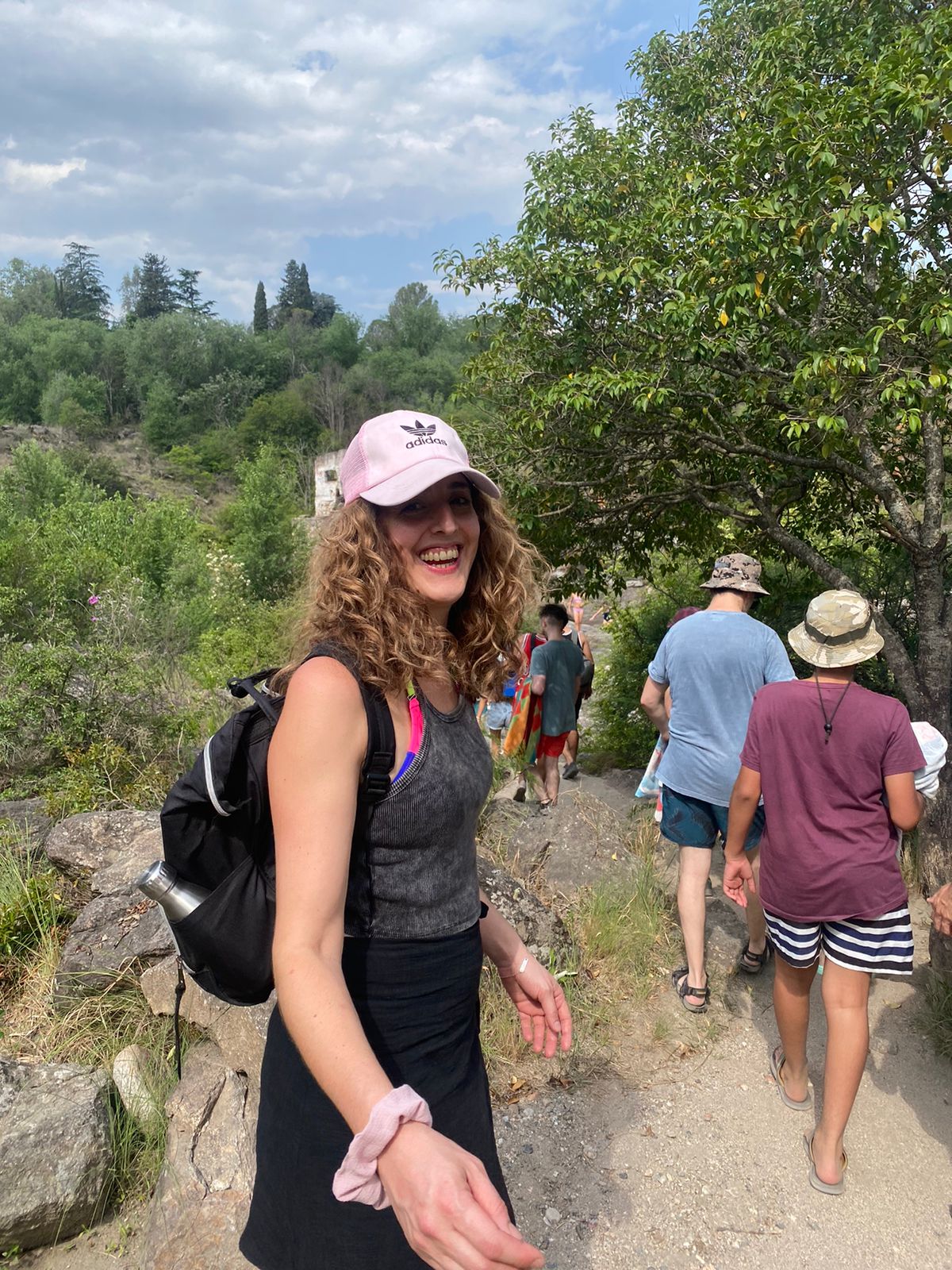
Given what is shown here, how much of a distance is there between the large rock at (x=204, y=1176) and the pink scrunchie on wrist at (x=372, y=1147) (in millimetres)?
1889

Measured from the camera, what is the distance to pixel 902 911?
272cm

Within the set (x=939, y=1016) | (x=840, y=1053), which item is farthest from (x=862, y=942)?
(x=939, y=1016)

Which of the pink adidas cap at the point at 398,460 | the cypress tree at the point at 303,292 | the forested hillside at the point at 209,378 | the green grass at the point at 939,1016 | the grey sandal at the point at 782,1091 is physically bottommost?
the grey sandal at the point at 782,1091

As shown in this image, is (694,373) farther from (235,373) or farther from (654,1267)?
(235,373)

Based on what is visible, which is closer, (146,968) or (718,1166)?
(718,1166)

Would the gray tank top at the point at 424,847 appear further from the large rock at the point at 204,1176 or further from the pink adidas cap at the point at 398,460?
the large rock at the point at 204,1176

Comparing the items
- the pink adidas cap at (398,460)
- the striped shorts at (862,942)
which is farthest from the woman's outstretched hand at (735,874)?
the pink adidas cap at (398,460)

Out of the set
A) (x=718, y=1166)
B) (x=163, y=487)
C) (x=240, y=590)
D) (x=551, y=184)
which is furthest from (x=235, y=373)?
(x=718, y=1166)

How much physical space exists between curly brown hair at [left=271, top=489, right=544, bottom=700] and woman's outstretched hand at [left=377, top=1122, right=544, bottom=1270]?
0.63 meters

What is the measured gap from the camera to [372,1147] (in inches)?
→ 39.6

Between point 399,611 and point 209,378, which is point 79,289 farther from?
point 399,611

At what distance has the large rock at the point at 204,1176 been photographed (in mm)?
2496

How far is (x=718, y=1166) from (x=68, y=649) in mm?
5165

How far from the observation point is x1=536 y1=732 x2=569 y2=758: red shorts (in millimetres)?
6605
